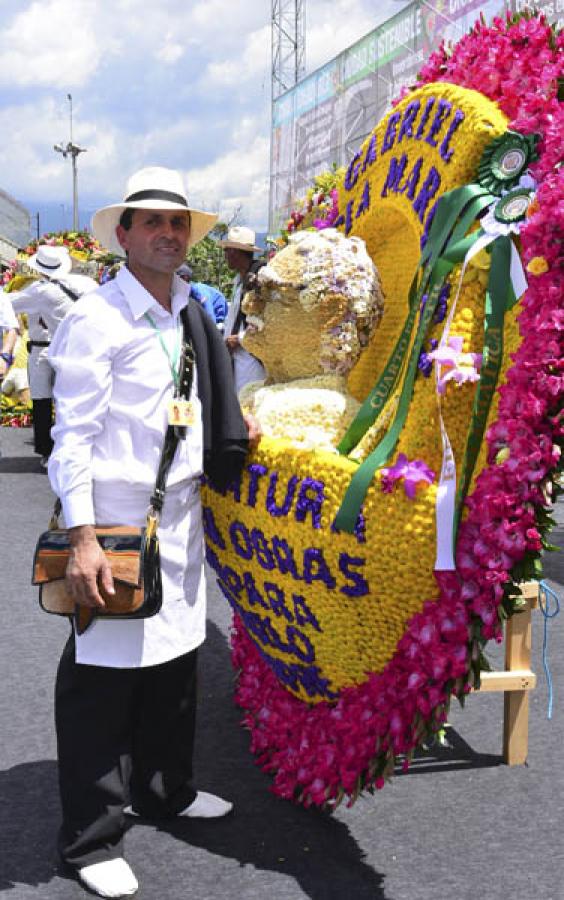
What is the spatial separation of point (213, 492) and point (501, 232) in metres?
1.12

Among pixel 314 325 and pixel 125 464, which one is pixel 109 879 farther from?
pixel 314 325

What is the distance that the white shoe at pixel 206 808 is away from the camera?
2.87 m

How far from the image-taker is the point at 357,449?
2.58 m

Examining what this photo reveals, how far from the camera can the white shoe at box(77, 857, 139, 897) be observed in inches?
97.5

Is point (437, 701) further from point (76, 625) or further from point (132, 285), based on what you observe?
point (132, 285)

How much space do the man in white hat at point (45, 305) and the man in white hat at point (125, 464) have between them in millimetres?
5326

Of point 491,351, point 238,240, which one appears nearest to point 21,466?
point 238,240

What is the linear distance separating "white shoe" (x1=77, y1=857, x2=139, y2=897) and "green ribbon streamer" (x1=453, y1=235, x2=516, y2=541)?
1246 millimetres

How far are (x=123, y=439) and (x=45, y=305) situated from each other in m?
6.00

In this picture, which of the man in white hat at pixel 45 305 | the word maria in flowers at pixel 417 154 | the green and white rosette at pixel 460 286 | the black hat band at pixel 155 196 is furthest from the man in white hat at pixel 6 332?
the green and white rosette at pixel 460 286

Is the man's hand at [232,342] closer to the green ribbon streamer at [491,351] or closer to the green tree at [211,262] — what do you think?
the green ribbon streamer at [491,351]

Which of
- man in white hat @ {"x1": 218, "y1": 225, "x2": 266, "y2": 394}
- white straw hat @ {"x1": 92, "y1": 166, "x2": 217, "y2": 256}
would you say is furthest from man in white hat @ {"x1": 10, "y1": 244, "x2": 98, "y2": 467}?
white straw hat @ {"x1": 92, "y1": 166, "x2": 217, "y2": 256}

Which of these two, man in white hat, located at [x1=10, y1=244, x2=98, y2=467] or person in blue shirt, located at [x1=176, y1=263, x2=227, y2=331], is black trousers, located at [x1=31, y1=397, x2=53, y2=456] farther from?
person in blue shirt, located at [x1=176, y1=263, x2=227, y2=331]

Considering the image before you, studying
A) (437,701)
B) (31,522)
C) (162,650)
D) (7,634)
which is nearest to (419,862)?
(437,701)
